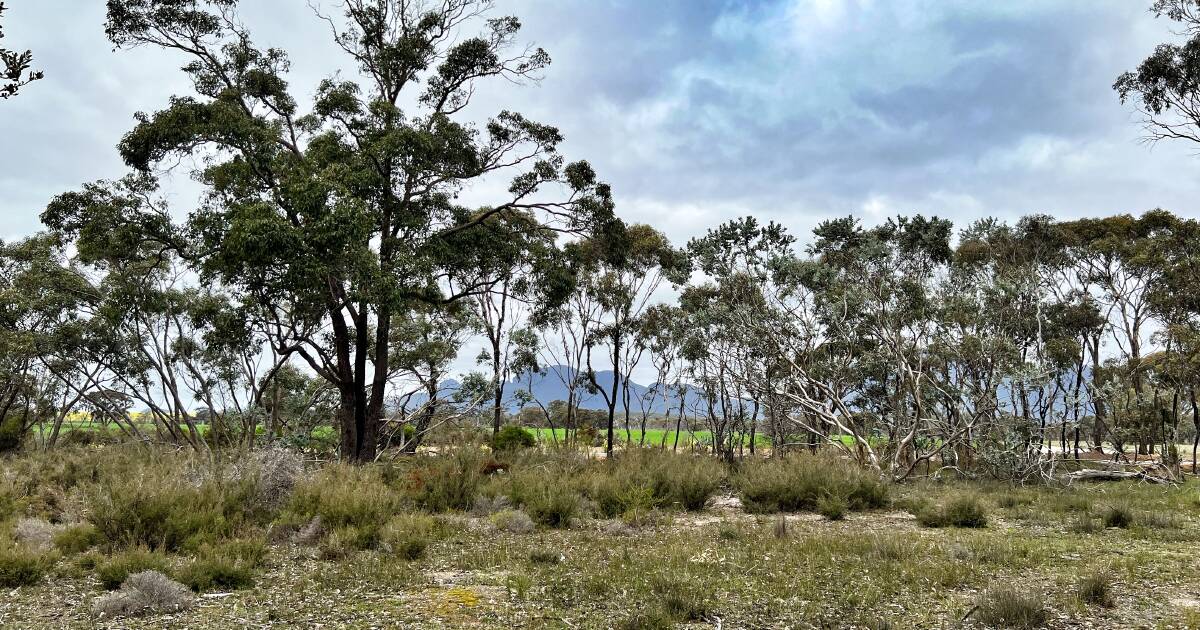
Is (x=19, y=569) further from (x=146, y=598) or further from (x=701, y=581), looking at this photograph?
(x=701, y=581)

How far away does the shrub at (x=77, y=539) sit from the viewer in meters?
8.25

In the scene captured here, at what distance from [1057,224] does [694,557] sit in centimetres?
3093

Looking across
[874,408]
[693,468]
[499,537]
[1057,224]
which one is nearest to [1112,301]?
Result: [1057,224]

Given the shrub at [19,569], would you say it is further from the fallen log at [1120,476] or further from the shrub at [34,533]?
the fallen log at [1120,476]

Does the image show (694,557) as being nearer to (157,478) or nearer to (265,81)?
(157,478)

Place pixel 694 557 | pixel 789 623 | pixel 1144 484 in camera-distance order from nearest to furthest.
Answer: pixel 789 623, pixel 694 557, pixel 1144 484

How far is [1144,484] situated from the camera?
1822 centimetres

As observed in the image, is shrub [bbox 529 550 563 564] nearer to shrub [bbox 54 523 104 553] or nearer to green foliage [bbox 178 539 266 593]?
green foliage [bbox 178 539 266 593]

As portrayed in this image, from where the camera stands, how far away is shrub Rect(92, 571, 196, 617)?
607 centimetres

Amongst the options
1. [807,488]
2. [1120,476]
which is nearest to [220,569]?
[807,488]

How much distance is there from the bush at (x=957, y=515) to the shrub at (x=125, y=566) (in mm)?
10527

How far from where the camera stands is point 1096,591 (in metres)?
6.40

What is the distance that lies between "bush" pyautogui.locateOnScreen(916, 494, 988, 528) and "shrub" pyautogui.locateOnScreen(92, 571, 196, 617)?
1020 centimetres

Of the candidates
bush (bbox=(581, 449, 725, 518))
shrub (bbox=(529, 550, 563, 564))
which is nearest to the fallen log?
bush (bbox=(581, 449, 725, 518))
